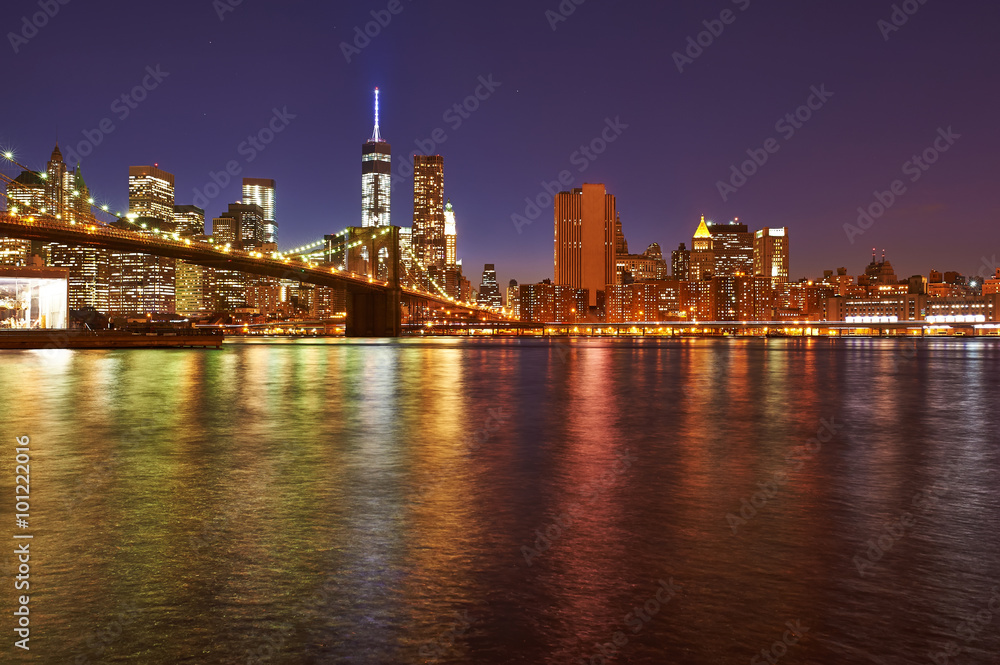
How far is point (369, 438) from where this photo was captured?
1316 centimetres

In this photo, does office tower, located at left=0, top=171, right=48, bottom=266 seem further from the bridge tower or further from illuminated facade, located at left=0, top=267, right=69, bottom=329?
the bridge tower

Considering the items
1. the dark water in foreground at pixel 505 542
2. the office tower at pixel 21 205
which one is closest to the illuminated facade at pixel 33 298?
the office tower at pixel 21 205

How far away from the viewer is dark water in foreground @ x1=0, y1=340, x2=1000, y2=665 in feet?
14.3

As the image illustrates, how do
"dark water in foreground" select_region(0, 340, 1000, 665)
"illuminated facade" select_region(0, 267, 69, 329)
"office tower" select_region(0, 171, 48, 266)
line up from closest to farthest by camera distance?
"dark water in foreground" select_region(0, 340, 1000, 665) → "office tower" select_region(0, 171, 48, 266) → "illuminated facade" select_region(0, 267, 69, 329)

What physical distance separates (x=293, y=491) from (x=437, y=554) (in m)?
3.02

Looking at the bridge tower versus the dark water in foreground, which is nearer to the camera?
the dark water in foreground

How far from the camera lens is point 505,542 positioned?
6332 mm

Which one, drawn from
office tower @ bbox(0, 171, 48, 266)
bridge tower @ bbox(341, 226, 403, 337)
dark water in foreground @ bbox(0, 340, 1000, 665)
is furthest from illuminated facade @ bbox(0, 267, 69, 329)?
dark water in foreground @ bbox(0, 340, 1000, 665)

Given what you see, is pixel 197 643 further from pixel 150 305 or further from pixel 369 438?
pixel 150 305

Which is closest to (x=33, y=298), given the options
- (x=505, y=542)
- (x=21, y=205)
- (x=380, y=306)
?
(x=21, y=205)

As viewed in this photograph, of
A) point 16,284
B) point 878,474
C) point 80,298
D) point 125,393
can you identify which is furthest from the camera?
point 80,298

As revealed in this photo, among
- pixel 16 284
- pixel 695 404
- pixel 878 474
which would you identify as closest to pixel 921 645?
pixel 878 474

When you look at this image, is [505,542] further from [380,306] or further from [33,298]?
[380,306]

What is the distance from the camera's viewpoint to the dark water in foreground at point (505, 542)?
14.3 ft
